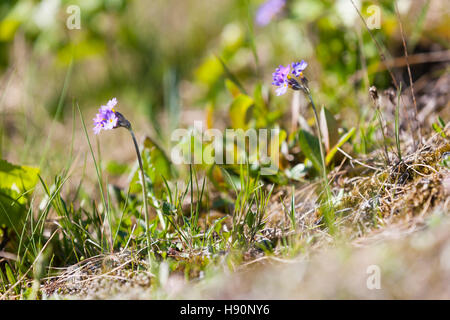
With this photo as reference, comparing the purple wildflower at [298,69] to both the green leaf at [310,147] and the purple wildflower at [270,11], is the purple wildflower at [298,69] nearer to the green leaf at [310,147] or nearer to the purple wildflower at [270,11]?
the green leaf at [310,147]

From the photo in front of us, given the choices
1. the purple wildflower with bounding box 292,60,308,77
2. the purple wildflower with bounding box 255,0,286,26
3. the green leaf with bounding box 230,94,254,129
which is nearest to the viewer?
the purple wildflower with bounding box 292,60,308,77

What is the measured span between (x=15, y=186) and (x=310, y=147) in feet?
3.61

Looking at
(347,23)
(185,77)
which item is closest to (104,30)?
(185,77)

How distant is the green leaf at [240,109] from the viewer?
187cm

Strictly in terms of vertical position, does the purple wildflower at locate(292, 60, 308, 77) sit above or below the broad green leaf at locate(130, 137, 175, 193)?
above

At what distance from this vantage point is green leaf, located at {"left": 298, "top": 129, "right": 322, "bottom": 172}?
5.04 ft

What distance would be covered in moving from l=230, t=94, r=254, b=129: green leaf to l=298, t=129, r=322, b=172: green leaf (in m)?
0.40

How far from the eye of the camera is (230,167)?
5.36 ft

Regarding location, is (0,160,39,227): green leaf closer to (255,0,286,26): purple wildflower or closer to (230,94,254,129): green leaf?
(230,94,254,129): green leaf

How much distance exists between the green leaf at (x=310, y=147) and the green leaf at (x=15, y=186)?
973 millimetres
